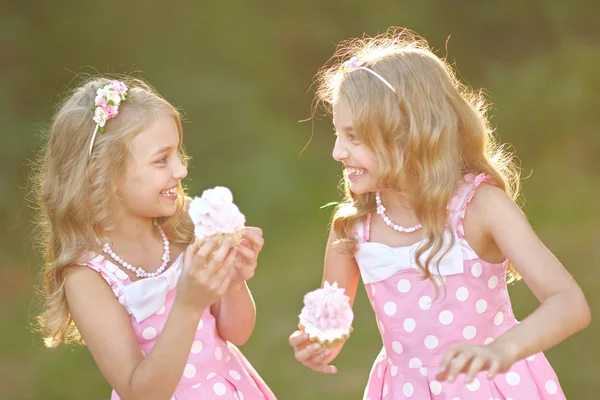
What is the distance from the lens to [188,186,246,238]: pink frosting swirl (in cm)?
262

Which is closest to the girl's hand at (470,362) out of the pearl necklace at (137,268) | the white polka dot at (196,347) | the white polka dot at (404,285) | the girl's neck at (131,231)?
the white polka dot at (404,285)

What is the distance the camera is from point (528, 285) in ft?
8.85

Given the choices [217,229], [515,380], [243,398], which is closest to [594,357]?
[515,380]

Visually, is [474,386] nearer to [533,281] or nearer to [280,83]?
[533,281]

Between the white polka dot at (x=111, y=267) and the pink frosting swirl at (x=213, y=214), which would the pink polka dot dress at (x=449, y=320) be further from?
the white polka dot at (x=111, y=267)

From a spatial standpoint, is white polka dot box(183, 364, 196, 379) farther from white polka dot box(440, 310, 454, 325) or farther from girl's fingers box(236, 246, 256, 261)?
white polka dot box(440, 310, 454, 325)

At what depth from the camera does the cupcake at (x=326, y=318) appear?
2.71 m

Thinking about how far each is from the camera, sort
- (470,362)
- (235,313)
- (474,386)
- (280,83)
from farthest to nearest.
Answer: (280,83) → (235,313) → (474,386) → (470,362)

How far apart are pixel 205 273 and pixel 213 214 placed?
0.56ft

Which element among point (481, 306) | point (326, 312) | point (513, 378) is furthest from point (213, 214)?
point (513, 378)

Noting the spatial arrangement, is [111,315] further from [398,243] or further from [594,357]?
[594,357]

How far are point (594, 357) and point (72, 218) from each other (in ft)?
10.8

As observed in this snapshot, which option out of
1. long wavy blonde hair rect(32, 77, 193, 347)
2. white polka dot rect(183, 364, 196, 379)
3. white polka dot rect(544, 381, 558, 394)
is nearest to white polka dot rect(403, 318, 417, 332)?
white polka dot rect(544, 381, 558, 394)

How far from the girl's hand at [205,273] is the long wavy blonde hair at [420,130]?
54 cm
